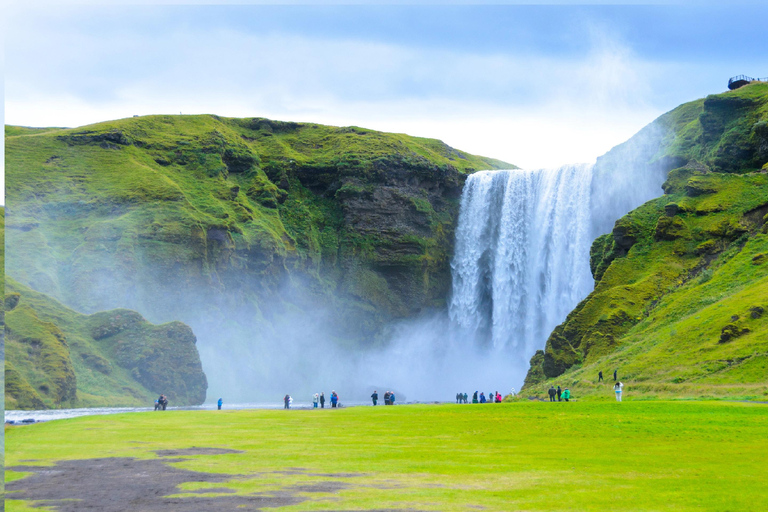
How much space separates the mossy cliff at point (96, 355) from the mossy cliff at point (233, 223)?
938cm

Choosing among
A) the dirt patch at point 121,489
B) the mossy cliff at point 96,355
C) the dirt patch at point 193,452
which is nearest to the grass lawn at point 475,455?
the dirt patch at point 193,452

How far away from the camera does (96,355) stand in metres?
79.8

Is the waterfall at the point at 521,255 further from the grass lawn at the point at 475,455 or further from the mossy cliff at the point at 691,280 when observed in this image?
the grass lawn at the point at 475,455

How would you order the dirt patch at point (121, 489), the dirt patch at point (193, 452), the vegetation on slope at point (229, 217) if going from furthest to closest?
the vegetation on slope at point (229, 217), the dirt patch at point (193, 452), the dirt patch at point (121, 489)

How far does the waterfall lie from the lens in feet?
308

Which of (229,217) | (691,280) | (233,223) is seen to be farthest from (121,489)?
(229,217)

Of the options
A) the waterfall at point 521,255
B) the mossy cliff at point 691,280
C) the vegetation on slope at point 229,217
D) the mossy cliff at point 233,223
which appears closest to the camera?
the mossy cliff at point 691,280

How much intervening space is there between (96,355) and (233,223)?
37.0 metres

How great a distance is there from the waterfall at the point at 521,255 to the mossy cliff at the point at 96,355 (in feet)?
146

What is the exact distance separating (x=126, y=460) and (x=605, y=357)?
44741 mm

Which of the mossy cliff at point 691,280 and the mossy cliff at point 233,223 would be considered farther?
the mossy cliff at point 233,223

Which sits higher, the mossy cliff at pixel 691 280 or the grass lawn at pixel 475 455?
the mossy cliff at pixel 691 280

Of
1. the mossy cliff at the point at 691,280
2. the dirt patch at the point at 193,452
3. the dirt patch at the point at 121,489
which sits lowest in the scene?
the dirt patch at the point at 193,452

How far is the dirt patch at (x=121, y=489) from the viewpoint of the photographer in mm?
16578
